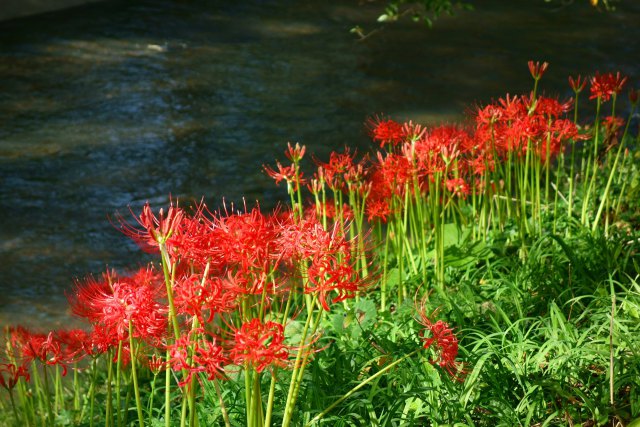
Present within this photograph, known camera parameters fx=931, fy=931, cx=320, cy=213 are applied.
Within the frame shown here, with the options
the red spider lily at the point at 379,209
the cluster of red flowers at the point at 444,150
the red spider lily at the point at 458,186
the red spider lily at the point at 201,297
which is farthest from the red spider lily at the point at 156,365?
the red spider lily at the point at 458,186

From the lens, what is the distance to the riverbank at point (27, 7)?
11.4 meters

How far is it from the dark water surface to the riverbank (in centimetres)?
21

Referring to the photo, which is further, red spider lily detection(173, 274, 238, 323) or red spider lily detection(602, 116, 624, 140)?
red spider lily detection(602, 116, 624, 140)

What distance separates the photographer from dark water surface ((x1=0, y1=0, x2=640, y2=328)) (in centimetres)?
614

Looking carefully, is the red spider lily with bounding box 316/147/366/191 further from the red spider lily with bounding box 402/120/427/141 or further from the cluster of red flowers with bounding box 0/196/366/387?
the cluster of red flowers with bounding box 0/196/366/387

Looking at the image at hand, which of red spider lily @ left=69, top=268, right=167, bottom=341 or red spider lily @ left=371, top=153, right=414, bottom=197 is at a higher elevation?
red spider lily @ left=69, top=268, right=167, bottom=341

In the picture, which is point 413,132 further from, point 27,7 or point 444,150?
point 27,7

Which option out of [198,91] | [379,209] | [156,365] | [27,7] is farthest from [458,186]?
[27,7]

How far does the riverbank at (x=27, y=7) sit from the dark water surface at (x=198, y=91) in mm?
206

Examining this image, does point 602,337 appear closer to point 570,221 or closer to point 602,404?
point 602,404

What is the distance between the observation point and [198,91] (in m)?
8.76

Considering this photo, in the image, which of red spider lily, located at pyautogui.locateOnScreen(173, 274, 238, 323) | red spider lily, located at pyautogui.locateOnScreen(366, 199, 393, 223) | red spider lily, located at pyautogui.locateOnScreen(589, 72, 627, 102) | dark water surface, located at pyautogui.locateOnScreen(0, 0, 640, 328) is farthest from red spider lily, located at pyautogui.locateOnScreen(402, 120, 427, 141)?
dark water surface, located at pyautogui.locateOnScreen(0, 0, 640, 328)

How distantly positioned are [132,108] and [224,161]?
166cm

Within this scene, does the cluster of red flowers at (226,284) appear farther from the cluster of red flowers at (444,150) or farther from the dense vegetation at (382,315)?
the cluster of red flowers at (444,150)
